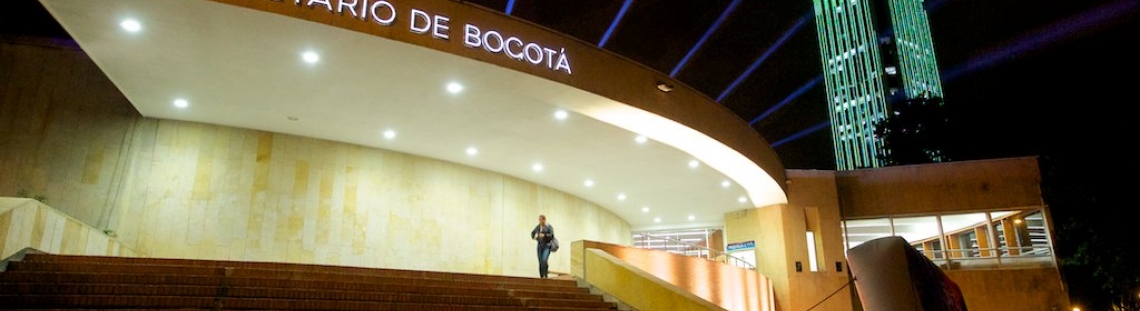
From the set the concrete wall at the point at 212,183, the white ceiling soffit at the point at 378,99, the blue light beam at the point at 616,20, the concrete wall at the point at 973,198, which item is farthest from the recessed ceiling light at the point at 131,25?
the concrete wall at the point at 973,198

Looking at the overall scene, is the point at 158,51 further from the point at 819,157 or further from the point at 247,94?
the point at 819,157

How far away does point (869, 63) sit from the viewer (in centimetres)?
4306

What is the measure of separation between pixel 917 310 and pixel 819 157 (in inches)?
1141

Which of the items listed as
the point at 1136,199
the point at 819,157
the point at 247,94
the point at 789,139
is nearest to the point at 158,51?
the point at 247,94

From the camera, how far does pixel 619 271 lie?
9.88 m

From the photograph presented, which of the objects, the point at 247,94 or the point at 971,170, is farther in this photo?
the point at 971,170

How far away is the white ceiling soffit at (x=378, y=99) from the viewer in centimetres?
866

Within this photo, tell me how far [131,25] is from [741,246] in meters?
15.6

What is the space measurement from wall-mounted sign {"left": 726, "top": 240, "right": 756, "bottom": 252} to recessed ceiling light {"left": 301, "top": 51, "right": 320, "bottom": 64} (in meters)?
13.1

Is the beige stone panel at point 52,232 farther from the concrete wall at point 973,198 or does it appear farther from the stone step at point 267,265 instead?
the concrete wall at point 973,198

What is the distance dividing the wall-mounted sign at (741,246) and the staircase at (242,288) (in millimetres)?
9871

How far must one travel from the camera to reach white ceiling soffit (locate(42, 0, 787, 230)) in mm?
8656

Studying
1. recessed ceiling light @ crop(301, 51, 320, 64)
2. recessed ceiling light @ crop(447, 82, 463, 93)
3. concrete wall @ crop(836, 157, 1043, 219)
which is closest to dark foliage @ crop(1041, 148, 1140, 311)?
concrete wall @ crop(836, 157, 1043, 219)

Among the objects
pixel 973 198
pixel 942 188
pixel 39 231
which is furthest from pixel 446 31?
pixel 973 198
